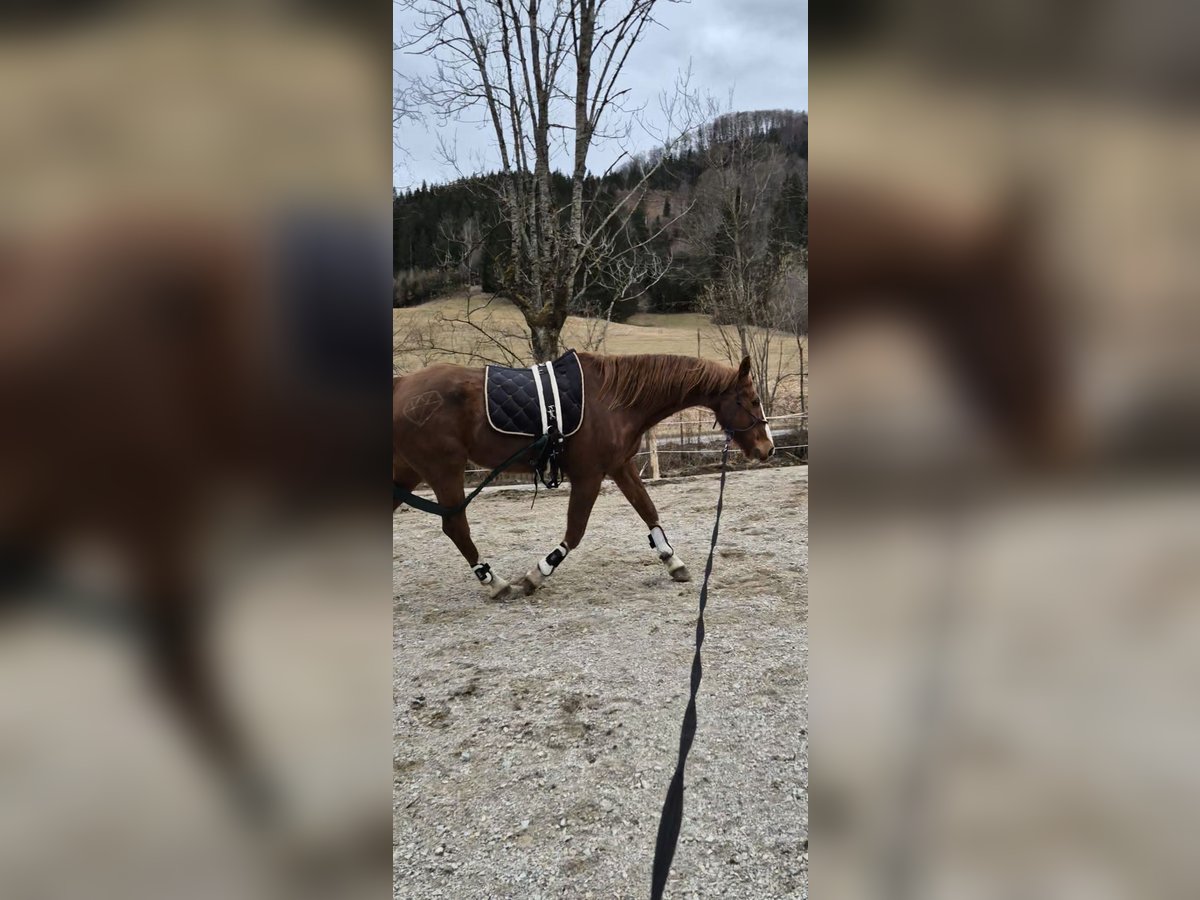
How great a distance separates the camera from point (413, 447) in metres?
3.69

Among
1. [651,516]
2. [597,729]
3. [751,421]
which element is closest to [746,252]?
[751,421]

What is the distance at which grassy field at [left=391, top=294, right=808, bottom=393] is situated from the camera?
666 centimetres

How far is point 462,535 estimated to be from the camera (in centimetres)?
382

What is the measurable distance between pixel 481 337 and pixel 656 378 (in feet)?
15.1

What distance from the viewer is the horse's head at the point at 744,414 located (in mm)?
3891

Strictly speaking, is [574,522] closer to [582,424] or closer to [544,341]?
[582,424]

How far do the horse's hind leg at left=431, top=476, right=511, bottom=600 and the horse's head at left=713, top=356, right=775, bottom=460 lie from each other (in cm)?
169

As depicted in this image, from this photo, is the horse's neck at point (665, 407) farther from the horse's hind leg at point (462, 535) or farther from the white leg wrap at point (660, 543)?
the horse's hind leg at point (462, 535)

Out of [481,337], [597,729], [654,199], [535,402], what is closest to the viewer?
[597,729]
